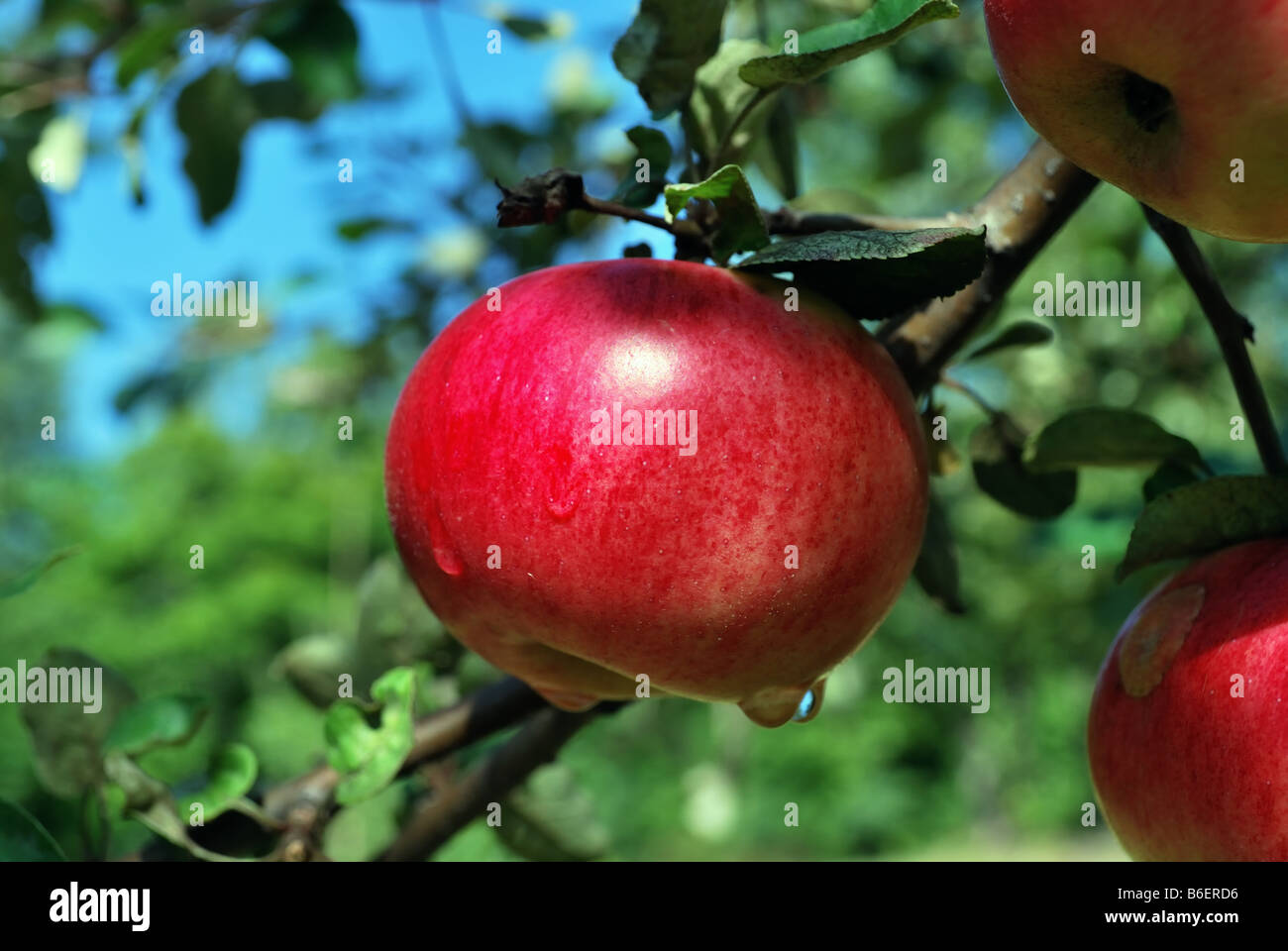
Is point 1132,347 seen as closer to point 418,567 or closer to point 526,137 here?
point 526,137

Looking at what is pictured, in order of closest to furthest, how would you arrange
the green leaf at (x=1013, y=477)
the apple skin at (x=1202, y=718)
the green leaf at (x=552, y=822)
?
the apple skin at (x=1202, y=718)
the green leaf at (x=1013, y=477)
the green leaf at (x=552, y=822)

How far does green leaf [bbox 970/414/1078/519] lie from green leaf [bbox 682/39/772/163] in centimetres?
33

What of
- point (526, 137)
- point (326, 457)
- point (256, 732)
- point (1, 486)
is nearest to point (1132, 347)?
point (526, 137)

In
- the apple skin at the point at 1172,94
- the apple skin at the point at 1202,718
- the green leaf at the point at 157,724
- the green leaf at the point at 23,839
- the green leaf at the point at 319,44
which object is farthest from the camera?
the green leaf at the point at 319,44

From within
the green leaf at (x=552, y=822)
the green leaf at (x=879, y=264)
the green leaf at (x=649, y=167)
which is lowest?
the green leaf at (x=552, y=822)

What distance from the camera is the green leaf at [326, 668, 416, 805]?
752 millimetres

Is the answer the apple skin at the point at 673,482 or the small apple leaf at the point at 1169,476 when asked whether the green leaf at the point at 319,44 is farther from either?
the small apple leaf at the point at 1169,476

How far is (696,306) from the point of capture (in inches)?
23.9

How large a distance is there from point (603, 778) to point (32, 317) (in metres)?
7.57

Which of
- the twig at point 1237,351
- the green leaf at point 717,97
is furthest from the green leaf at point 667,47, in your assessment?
the twig at point 1237,351

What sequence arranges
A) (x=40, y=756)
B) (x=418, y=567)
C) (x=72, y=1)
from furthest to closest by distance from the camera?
(x=72, y=1), (x=40, y=756), (x=418, y=567)

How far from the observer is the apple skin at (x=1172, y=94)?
48 cm

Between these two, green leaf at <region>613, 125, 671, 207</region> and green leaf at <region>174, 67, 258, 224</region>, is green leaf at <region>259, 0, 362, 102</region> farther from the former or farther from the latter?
green leaf at <region>613, 125, 671, 207</region>

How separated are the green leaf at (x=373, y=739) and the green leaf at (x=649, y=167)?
0.33 meters
